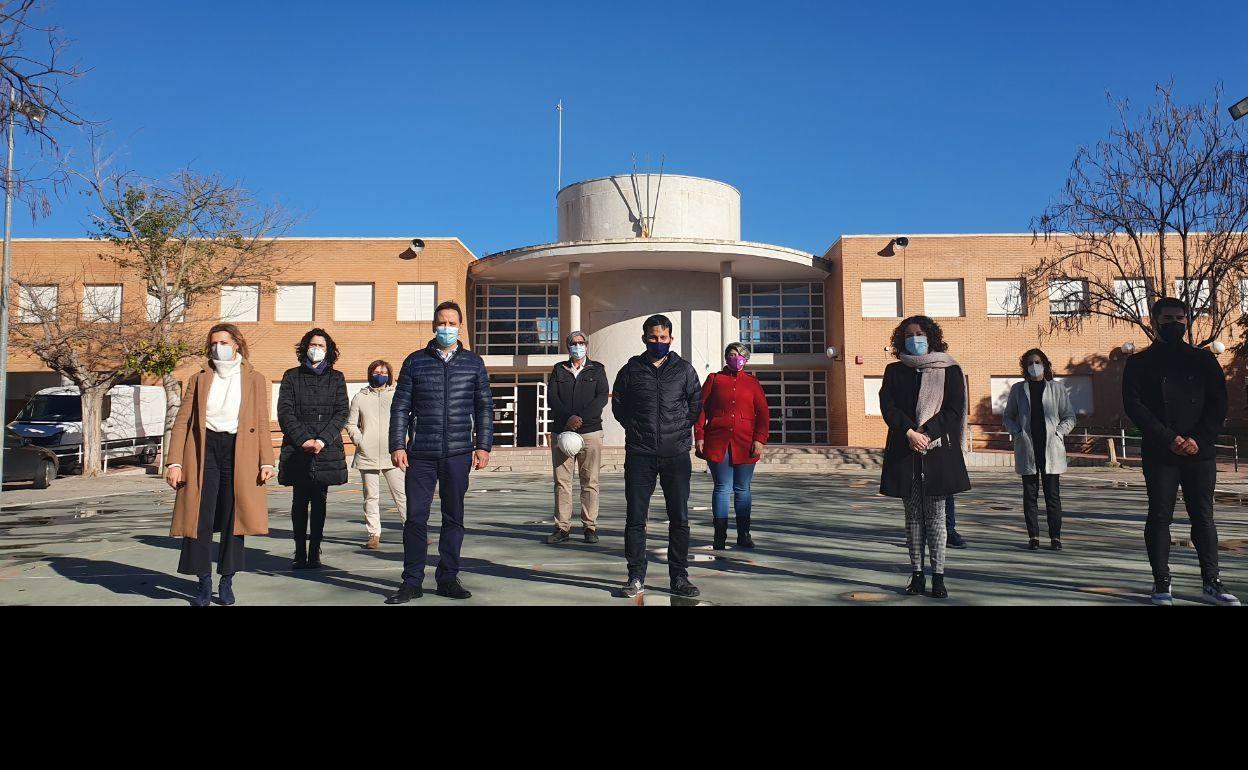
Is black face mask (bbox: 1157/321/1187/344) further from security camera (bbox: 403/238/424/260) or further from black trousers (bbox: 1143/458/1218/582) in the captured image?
security camera (bbox: 403/238/424/260)

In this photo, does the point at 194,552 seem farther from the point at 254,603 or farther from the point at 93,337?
the point at 93,337

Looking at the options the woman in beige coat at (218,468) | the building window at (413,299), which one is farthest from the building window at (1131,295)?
the building window at (413,299)

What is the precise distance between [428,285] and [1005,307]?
1852 centimetres

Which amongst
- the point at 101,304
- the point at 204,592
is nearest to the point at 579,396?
the point at 204,592

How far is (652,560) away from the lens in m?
6.49

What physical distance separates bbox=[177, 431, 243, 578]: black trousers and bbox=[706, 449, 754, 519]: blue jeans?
369 centimetres

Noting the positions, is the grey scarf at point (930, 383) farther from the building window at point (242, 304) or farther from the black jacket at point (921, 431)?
the building window at point (242, 304)

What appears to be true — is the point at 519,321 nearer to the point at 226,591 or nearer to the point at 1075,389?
the point at 1075,389

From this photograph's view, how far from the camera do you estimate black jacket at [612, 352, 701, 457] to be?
5.27m

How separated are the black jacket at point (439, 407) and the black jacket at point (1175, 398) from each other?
392 cm

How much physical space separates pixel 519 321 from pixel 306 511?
23.0 meters

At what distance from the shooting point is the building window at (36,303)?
19.4 m
